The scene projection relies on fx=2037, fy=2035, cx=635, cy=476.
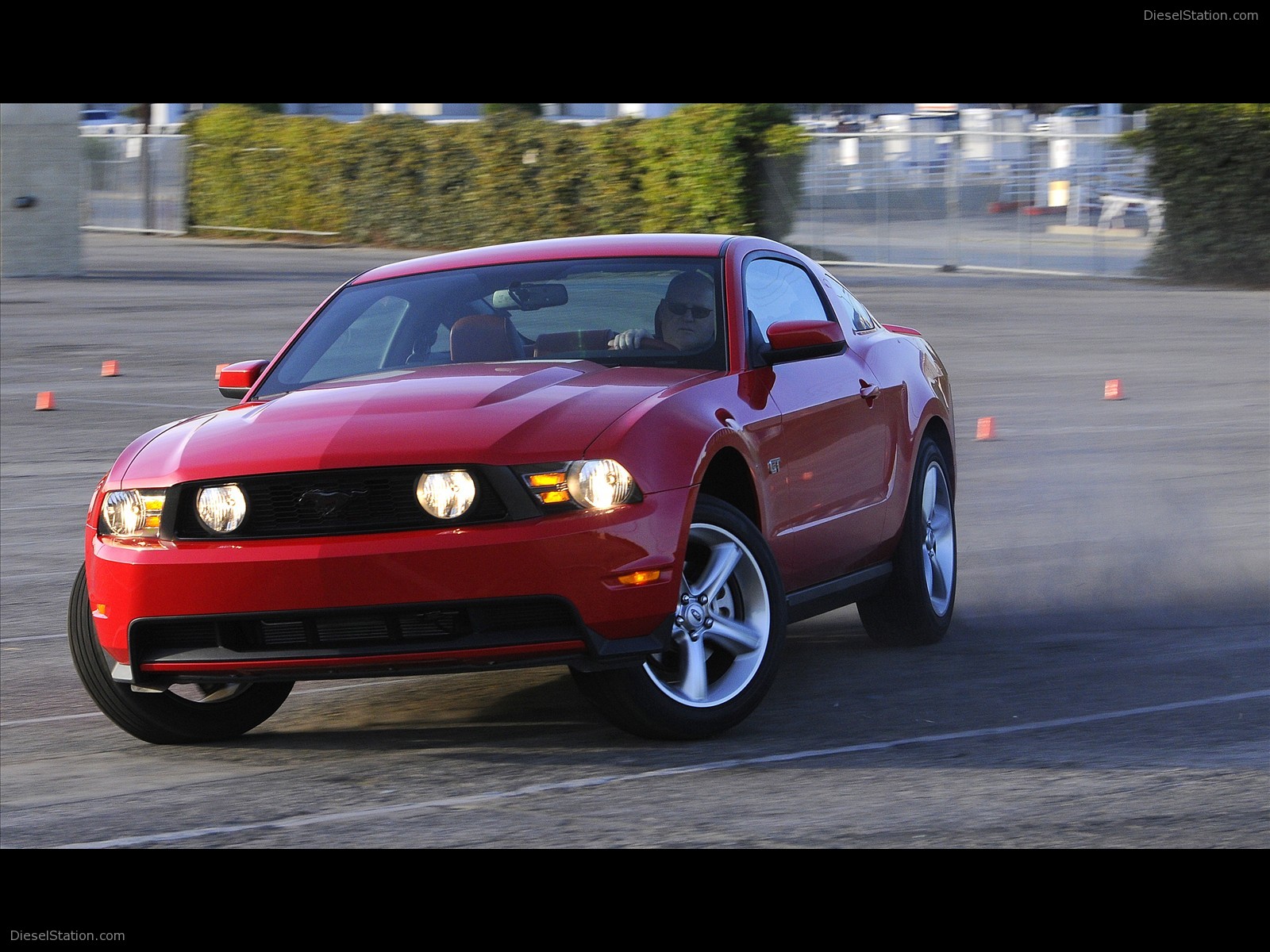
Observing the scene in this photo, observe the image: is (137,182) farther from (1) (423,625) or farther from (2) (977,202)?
(1) (423,625)

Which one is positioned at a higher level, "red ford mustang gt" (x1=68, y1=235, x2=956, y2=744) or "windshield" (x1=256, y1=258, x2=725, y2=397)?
"windshield" (x1=256, y1=258, x2=725, y2=397)

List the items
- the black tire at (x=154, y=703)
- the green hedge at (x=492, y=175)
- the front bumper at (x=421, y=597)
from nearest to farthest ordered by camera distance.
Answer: the front bumper at (x=421, y=597) → the black tire at (x=154, y=703) → the green hedge at (x=492, y=175)

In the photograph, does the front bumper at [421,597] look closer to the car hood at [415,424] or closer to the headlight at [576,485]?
the headlight at [576,485]

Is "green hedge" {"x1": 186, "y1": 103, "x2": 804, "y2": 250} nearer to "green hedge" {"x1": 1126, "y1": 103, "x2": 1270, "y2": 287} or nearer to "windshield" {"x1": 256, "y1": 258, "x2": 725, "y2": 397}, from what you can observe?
"green hedge" {"x1": 1126, "y1": 103, "x2": 1270, "y2": 287}

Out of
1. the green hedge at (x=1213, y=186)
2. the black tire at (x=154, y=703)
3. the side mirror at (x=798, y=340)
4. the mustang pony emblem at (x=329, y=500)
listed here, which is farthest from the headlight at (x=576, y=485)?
the green hedge at (x=1213, y=186)

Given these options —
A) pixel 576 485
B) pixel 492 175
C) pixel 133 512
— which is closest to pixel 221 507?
pixel 133 512

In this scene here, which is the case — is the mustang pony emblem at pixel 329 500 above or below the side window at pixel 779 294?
below

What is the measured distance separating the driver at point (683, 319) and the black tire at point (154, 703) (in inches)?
67.6

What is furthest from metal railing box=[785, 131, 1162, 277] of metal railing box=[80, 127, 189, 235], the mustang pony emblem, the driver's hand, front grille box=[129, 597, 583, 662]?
the mustang pony emblem

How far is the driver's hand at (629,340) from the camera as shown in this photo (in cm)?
711

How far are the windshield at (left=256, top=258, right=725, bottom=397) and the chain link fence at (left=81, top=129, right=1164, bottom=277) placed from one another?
76.3ft

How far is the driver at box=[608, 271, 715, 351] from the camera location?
713 centimetres
